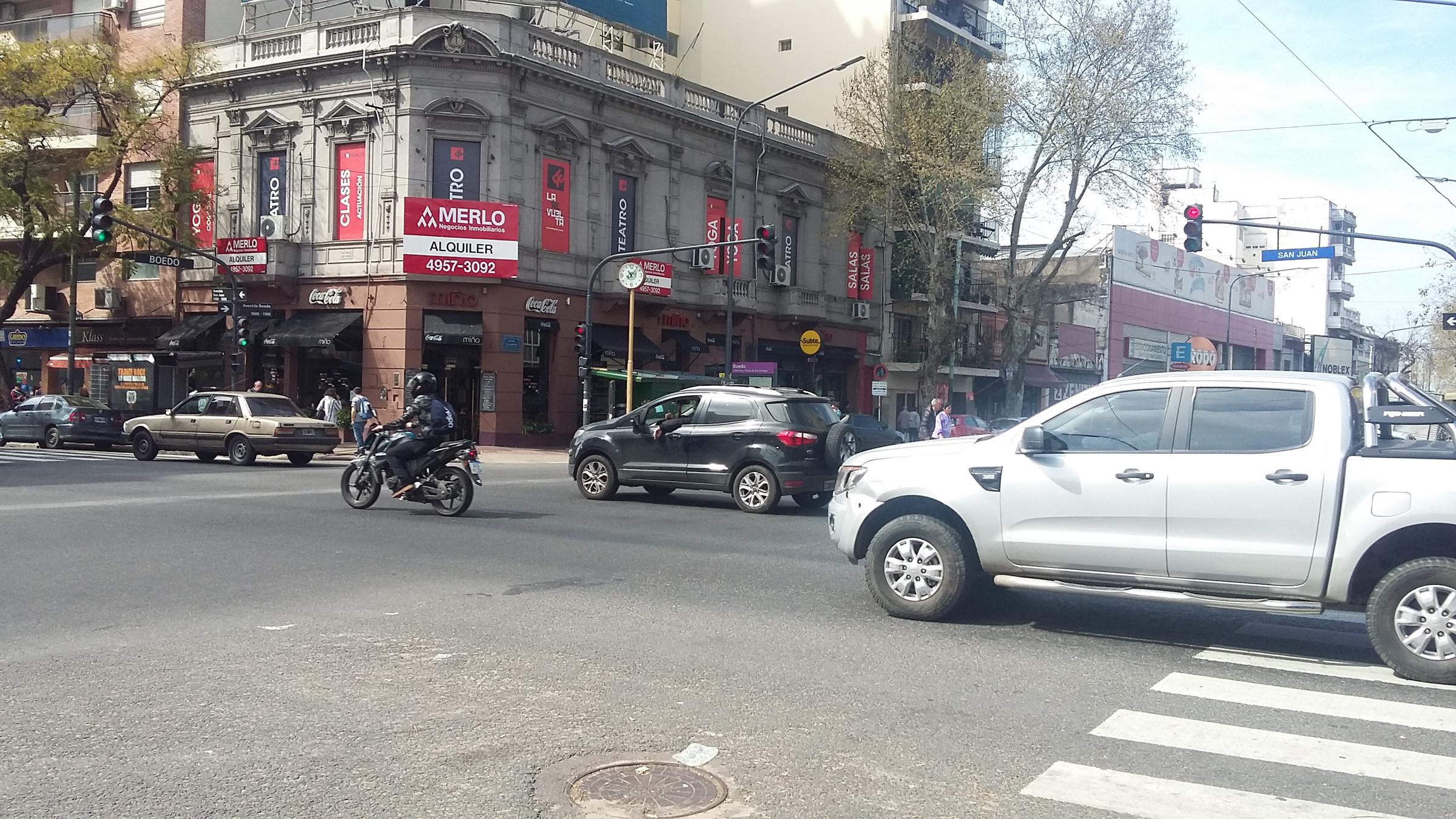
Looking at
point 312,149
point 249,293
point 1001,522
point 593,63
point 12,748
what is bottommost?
point 12,748

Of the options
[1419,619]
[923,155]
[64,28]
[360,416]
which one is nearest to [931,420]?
[923,155]

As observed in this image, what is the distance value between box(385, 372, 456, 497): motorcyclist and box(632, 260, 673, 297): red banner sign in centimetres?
2085

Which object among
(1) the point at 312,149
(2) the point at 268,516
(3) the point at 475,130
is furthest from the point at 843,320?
(2) the point at 268,516

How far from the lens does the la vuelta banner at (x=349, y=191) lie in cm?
3231

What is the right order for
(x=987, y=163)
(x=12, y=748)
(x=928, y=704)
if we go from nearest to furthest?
(x=12, y=748), (x=928, y=704), (x=987, y=163)

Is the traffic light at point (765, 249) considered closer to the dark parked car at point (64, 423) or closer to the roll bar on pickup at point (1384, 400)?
the dark parked car at point (64, 423)

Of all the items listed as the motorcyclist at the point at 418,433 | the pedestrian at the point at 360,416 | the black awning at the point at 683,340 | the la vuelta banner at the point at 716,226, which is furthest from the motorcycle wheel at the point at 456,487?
the la vuelta banner at the point at 716,226

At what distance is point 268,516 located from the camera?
14125mm

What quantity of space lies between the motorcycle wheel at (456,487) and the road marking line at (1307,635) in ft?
29.6

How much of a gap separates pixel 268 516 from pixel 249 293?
72.0 ft

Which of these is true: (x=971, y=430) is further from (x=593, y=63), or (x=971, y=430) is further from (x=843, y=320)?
(x=593, y=63)

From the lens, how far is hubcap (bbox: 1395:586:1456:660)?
6555 mm

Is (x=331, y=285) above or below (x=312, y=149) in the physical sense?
below

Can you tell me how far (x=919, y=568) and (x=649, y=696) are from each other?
270cm
